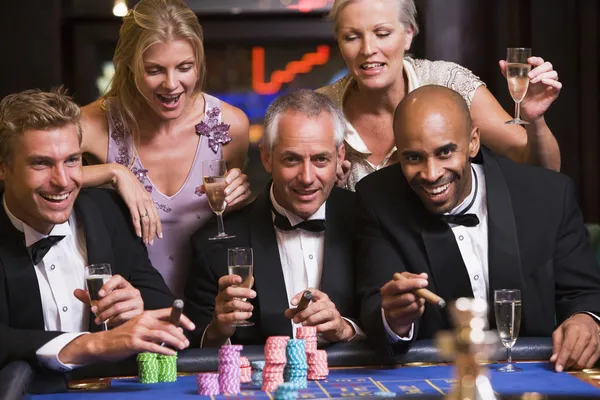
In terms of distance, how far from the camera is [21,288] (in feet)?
12.1

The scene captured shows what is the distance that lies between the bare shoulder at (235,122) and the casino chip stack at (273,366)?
1650 mm

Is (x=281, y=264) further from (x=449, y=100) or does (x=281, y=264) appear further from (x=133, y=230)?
(x=449, y=100)

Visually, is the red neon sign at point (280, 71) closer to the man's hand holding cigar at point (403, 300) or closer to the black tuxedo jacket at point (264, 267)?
the black tuxedo jacket at point (264, 267)

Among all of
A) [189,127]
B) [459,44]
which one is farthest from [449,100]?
[459,44]

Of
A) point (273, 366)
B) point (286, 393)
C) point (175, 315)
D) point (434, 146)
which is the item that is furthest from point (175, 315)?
point (434, 146)

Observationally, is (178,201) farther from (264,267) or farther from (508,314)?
(508,314)

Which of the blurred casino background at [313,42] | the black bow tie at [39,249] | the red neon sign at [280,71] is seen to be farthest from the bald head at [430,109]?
the red neon sign at [280,71]

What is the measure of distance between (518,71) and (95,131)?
5.75 feet

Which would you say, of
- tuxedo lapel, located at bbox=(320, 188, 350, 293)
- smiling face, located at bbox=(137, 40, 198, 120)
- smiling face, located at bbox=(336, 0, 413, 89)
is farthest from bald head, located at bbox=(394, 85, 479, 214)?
smiling face, located at bbox=(137, 40, 198, 120)

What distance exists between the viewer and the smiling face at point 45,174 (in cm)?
374

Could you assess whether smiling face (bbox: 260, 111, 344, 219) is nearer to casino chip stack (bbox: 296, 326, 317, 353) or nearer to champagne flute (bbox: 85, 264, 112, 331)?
casino chip stack (bbox: 296, 326, 317, 353)

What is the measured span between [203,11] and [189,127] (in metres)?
2.46

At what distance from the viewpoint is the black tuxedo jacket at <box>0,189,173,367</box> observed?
3.37 metres

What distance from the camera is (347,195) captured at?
4.29 m
